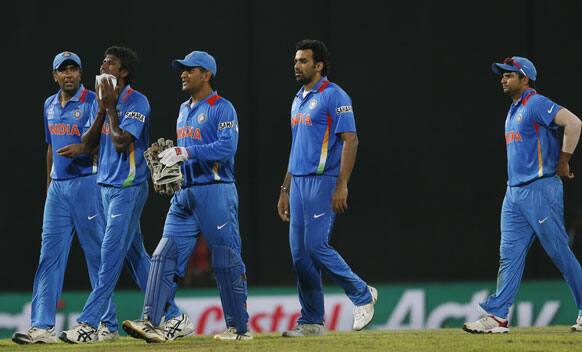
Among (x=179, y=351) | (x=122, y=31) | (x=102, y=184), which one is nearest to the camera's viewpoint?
(x=179, y=351)

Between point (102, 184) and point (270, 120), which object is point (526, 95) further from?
point (270, 120)

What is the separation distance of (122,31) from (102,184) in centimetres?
544

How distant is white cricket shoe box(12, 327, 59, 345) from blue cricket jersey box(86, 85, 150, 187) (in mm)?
1001

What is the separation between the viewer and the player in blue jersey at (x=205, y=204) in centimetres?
711

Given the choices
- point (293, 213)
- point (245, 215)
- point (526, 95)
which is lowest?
point (245, 215)

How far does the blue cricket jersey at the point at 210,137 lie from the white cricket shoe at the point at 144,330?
2.84 ft

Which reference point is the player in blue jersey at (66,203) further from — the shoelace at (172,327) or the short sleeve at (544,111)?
the short sleeve at (544,111)

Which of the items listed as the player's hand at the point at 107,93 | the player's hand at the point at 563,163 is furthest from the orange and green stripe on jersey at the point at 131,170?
the player's hand at the point at 563,163

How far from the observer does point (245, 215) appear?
13266 mm

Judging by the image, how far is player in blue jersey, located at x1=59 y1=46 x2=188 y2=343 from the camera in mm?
7543

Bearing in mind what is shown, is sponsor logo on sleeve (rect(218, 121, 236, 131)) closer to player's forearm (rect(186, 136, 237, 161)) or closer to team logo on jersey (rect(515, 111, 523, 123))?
player's forearm (rect(186, 136, 237, 161))

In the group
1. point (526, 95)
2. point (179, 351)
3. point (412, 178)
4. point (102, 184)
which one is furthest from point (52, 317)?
→ point (412, 178)

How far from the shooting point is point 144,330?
22.7 ft

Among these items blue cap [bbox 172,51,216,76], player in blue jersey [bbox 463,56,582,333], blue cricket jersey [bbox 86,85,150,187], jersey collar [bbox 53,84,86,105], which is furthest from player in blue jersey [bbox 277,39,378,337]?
jersey collar [bbox 53,84,86,105]
